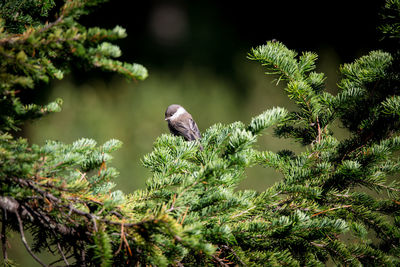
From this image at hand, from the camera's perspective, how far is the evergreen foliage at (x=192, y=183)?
0.34 metres

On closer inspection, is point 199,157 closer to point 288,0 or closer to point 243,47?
point 243,47

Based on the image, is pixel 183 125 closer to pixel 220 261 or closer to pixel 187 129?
pixel 187 129

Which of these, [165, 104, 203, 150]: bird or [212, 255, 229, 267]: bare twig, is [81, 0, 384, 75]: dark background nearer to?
[165, 104, 203, 150]: bird

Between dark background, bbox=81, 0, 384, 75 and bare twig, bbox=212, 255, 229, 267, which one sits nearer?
bare twig, bbox=212, 255, 229, 267

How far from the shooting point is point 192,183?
41 centimetres

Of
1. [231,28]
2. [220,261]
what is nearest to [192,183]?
[220,261]

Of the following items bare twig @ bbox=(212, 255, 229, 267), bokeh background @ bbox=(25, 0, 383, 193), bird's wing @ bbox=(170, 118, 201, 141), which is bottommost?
bare twig @ bbox=(212, 255, 229, 267)

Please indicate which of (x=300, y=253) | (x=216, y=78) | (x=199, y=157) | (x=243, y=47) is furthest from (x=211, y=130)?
(x=243, y=47)

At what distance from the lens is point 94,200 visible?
400mm

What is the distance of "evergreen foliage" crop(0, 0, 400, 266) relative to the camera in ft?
1.11

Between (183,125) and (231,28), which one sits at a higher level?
(231,28)

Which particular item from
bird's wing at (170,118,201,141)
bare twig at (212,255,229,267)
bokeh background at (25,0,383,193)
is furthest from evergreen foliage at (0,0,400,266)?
bokeh background at (25,0,383,193)

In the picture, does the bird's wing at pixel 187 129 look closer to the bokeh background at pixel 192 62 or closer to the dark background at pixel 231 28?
the bokeh background at pixel 192 62

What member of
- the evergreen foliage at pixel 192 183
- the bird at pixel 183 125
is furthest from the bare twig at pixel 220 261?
the bird at pixel 183 125
